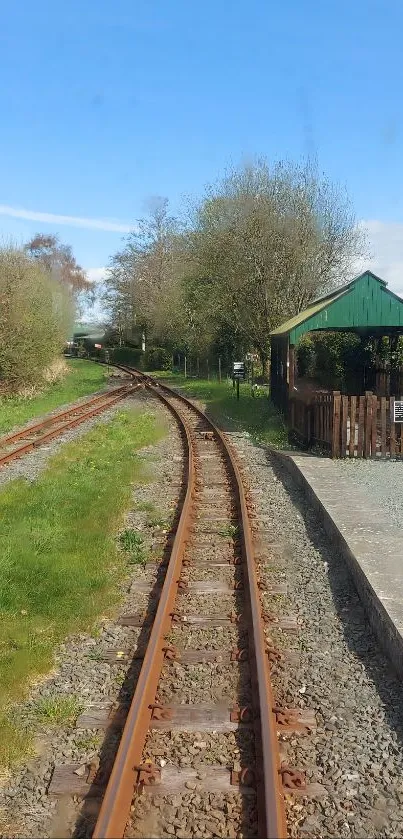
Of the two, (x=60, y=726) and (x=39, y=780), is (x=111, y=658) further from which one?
(x=39, y=780)

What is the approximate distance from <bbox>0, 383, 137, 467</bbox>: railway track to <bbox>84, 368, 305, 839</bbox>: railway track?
7.99 m

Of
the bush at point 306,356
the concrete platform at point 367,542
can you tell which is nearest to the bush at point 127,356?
the bush at point 306,356

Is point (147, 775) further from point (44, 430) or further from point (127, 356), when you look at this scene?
point (127, 356)

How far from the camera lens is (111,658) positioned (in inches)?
227

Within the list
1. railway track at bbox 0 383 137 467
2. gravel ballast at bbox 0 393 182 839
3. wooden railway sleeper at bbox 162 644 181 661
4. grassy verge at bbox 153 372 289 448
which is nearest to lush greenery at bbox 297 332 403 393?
grassy verge at bbox 153 372 289 448

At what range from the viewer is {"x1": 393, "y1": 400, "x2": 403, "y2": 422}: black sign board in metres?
14.0

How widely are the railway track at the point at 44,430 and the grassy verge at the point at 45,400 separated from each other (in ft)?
3.06

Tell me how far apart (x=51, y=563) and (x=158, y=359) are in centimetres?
5136

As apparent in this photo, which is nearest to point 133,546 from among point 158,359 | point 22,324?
point 22,324

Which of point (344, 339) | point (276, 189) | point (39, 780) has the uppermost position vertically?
point (276, 189)

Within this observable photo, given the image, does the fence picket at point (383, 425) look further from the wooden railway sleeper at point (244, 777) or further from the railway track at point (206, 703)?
the wooden railway sleeper at point (244, 777)

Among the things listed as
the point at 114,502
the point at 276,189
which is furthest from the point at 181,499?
the point at 276,189

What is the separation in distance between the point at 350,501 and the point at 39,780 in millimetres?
6825

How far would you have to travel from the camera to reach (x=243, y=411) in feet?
81.0
